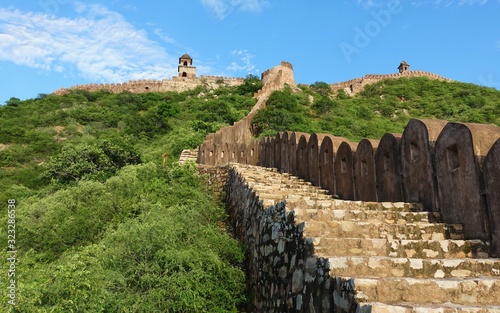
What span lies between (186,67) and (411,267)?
5582 centimetres

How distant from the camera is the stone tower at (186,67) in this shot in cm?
5504

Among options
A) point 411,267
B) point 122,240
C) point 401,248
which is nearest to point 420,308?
point 411,267

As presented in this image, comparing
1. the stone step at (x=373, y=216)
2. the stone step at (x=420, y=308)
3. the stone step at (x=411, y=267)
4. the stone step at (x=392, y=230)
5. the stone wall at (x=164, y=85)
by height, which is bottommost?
the stone step at (x=420, y=308)

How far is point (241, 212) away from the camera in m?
6.79

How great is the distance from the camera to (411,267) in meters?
2.92

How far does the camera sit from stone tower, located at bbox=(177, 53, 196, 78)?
5504cm

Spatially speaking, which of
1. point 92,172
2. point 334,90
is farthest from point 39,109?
point 334,90

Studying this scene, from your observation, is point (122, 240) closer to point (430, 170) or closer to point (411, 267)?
point (411, 267)

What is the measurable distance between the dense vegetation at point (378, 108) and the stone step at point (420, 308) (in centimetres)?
1888

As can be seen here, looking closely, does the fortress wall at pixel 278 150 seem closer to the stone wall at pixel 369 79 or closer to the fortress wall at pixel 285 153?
the fortress wall at pixel 285 153

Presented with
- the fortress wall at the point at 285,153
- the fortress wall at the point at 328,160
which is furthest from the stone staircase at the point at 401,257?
the fortress wall at the point at 285,153

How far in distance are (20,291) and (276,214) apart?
2840 mm

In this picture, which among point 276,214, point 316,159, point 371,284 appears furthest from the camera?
point 316,159

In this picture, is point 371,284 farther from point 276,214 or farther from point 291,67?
point 291,67
